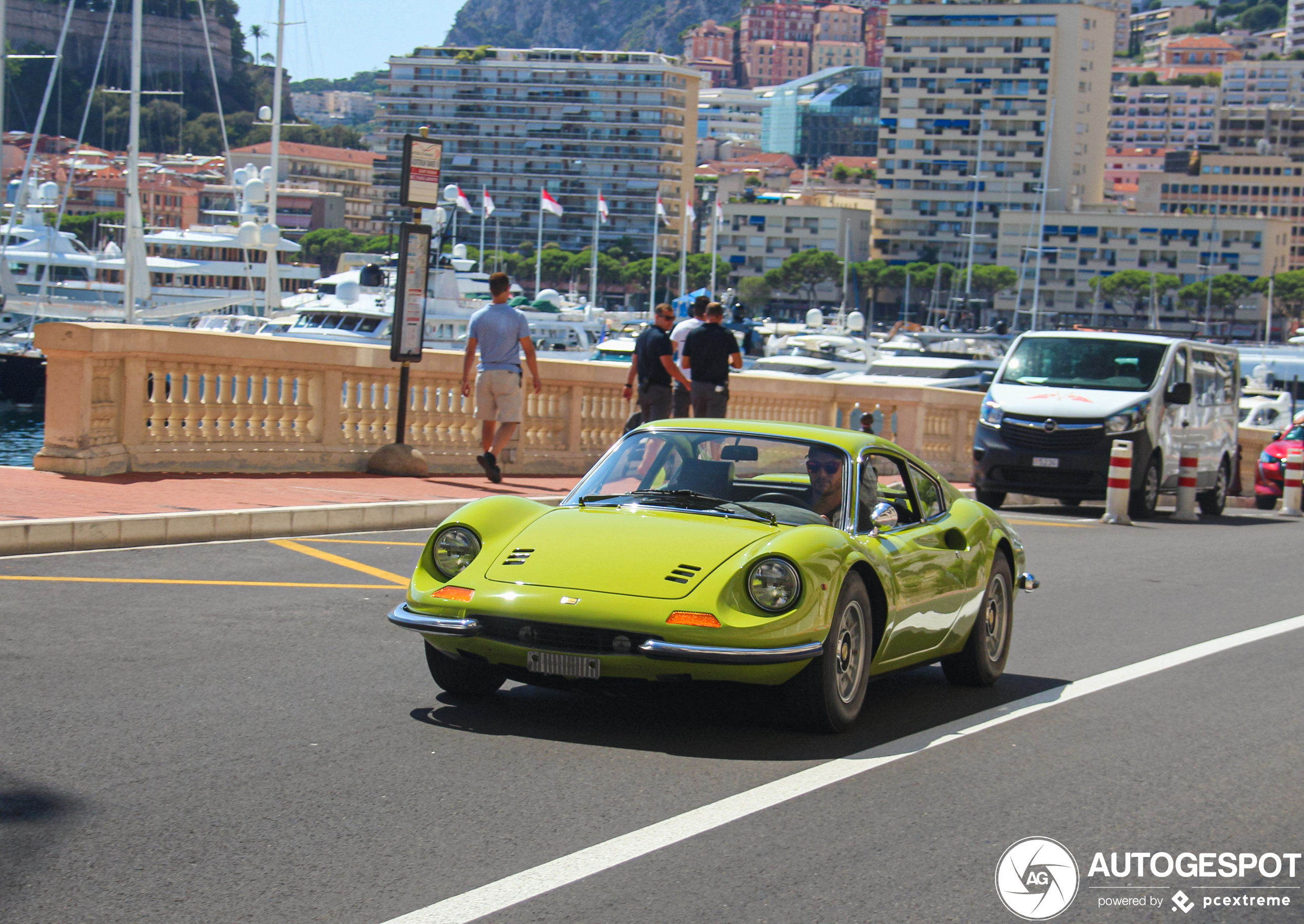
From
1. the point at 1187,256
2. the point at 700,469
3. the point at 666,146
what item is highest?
the point at 666,146

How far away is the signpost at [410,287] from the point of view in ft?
48.4

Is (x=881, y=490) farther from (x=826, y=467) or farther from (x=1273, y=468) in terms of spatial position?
(x=1273, y=468)

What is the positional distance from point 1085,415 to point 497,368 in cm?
698

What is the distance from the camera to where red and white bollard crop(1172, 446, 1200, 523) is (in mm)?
19234

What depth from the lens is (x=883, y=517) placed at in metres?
6.99

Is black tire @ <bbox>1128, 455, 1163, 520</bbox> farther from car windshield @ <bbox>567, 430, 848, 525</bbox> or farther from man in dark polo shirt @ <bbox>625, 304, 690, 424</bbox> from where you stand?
car windshield @ <bbox>567, 430, 848, 525</bbox>

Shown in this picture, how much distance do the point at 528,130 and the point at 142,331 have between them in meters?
182

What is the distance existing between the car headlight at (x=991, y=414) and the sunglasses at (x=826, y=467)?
38.4 feet

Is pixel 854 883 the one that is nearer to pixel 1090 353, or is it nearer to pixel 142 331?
pixel 142 331

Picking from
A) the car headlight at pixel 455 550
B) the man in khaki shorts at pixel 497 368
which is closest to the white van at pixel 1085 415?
the man in khaki shorts at pixel 497 368

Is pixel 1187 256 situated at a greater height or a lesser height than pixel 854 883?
greater

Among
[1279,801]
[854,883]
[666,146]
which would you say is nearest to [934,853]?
[854,883]

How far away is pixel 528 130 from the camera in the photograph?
19075cm

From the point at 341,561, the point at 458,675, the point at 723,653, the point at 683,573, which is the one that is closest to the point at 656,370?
the point at 341,561
